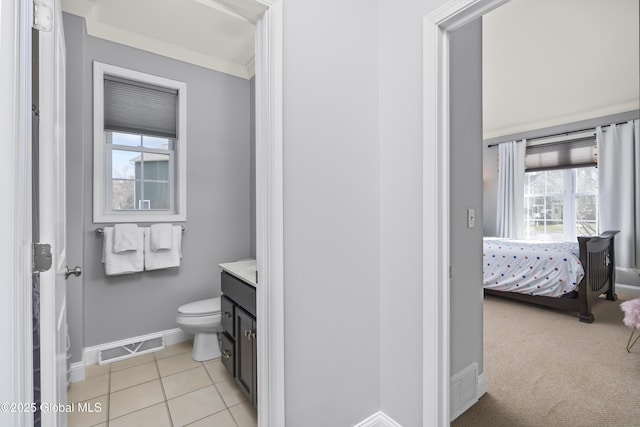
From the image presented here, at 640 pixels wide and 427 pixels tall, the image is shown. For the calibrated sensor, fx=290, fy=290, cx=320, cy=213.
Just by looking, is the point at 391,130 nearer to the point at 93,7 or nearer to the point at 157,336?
the point at 93,7

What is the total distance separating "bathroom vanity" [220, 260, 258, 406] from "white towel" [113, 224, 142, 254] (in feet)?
3.07

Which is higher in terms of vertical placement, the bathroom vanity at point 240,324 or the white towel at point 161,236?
the white towel at point 161,236

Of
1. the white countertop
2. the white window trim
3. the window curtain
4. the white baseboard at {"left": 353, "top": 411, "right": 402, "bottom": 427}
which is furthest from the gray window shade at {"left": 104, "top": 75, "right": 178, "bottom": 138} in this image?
the window curtain

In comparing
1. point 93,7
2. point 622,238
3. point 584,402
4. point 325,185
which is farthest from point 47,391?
point 622,238

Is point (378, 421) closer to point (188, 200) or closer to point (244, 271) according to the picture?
point (244, 271)

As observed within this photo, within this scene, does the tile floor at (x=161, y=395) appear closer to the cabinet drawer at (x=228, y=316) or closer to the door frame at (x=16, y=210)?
the cabinet drawer at (x=228, y=316)

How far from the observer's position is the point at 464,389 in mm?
1728

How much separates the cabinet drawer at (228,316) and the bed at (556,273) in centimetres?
337

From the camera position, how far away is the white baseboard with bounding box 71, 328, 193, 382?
6.81ft

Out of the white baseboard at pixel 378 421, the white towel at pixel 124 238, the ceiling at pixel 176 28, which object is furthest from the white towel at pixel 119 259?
the white baseboard at pixel 378 421

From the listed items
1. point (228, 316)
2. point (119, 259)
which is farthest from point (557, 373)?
point (119, 259)

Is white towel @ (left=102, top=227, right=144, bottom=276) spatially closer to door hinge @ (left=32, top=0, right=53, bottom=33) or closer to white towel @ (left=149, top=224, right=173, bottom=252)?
white towel @ (left=149, top=224, right=173, bottom=252)

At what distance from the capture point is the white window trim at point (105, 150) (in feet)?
7.52

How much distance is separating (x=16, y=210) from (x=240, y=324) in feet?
4.16
